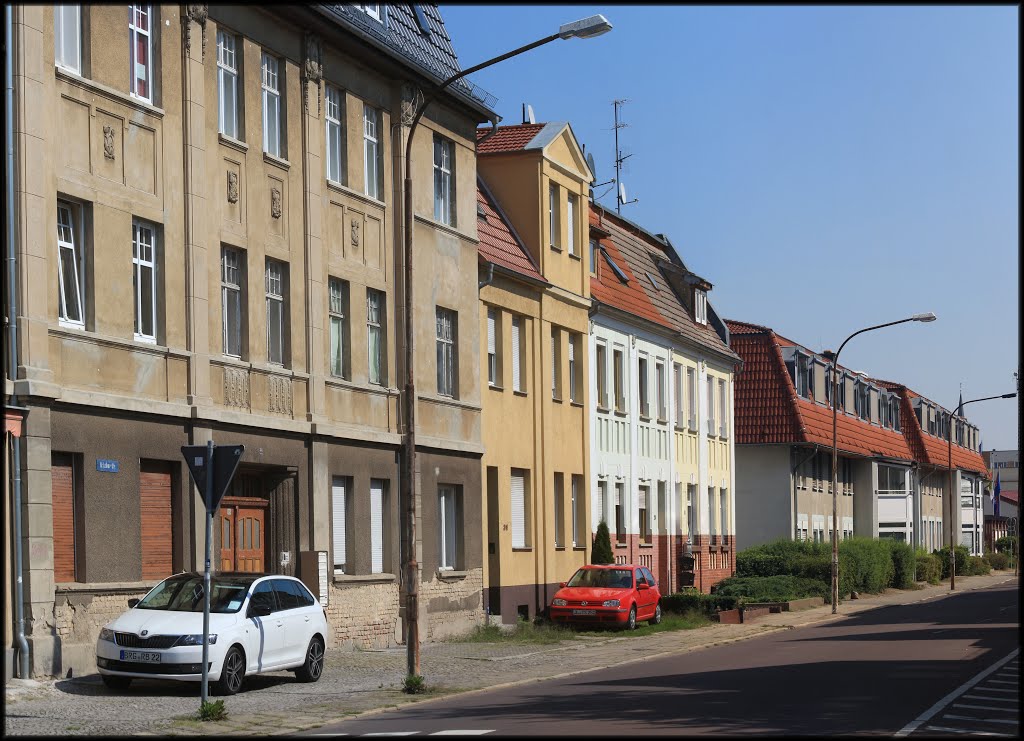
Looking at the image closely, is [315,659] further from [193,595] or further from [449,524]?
[449,524]

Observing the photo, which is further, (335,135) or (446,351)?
(446,351)

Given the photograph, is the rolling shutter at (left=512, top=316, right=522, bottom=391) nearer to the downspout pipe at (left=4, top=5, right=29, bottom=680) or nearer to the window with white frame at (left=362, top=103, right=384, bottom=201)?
the window with white frame at (left=362, top=103, right=384, bottom=201)

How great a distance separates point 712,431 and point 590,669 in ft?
97.1

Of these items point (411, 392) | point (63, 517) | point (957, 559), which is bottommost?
point (957, 559)

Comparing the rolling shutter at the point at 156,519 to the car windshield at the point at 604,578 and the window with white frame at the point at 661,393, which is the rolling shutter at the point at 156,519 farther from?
the window with white frame at the point at 661,393

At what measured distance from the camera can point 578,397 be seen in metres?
40.8

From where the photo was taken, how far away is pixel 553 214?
131 feet

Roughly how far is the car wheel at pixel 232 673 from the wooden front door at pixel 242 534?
5334 millimetres

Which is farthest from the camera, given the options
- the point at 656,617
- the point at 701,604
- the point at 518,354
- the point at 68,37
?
the point at 701,604

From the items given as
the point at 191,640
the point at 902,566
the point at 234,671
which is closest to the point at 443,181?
the point at 234,671

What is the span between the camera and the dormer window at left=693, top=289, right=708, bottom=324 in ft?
179

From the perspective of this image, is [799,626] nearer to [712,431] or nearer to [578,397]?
[578,397]

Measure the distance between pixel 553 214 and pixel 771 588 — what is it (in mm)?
14897

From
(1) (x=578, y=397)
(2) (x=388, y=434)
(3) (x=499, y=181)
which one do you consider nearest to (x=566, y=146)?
(3) (x=499, y=181)
